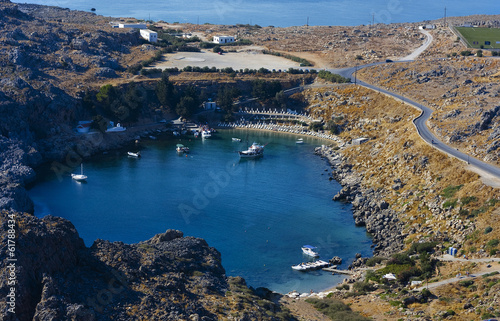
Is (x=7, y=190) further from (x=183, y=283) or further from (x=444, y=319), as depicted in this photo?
(x=444, y=319)

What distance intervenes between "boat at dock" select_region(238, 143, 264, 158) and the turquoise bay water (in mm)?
1114

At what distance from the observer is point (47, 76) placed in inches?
3435

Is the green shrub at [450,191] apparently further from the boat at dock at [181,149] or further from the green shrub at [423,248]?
the boat at dock at [181,149]

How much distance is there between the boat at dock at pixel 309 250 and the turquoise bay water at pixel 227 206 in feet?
1.78

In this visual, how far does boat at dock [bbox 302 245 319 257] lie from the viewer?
4969 cm

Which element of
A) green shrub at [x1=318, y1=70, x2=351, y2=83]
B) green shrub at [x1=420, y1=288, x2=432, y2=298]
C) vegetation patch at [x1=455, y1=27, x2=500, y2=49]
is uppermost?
vegetation patch at [x1=455, y1=27, x2=500, y2=49]

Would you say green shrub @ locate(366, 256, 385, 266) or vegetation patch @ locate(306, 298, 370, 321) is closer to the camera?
vegetation patch @ locate(306, 298, 370, 321)

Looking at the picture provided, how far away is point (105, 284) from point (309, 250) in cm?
2261

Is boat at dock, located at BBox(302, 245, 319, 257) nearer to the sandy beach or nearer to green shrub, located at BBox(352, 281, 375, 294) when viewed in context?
green shrub, located at BBox(352, 281, 375, 294)

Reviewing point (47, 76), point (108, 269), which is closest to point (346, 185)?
point (108, 269)

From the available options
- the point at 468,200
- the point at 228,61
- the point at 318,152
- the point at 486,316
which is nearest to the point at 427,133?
the point at 318,152

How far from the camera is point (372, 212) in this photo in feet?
187

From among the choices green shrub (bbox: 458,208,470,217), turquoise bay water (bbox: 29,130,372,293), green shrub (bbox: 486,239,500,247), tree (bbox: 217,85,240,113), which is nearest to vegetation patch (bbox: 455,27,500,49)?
tree (bbox: 217,85,240,113)

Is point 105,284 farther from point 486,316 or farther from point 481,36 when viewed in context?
point 481,36
